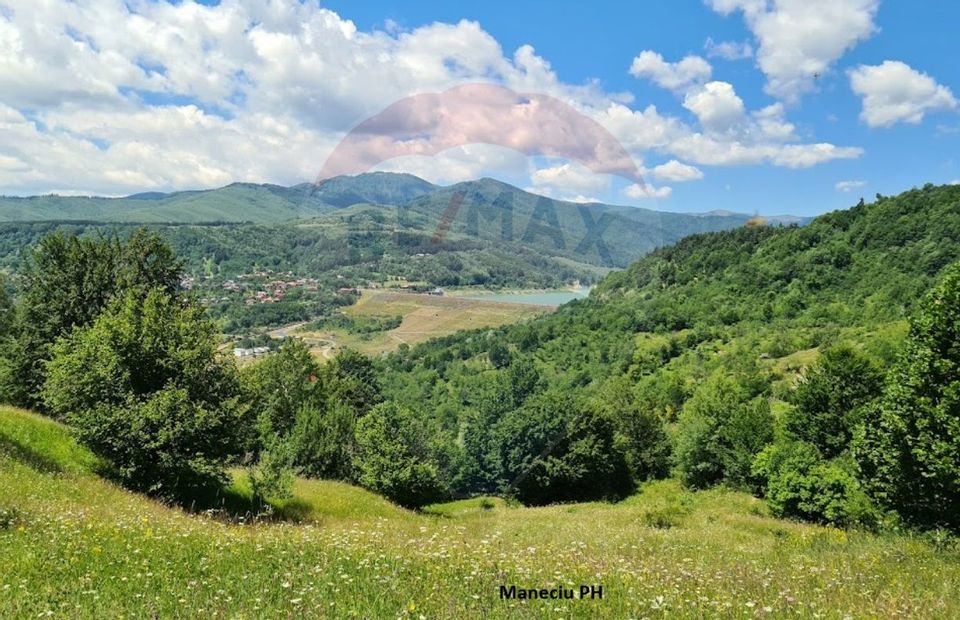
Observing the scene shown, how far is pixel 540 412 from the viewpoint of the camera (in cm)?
5862

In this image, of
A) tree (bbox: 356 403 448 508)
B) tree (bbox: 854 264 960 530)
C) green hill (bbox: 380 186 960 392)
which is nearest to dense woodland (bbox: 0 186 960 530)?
tree (bbox: 854 264 960 530)

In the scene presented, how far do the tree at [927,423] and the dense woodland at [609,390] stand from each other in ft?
0.22

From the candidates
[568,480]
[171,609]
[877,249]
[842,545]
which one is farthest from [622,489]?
[877,249]

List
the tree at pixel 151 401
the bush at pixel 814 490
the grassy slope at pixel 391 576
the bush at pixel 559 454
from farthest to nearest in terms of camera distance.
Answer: the bush at pixel 559 454
the bush at pixel 814 490
the tree at pixel 151 401
the grassy slope at pixel 391 576

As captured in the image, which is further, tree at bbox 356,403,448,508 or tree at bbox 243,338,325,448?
tree at bbox 243,338,325,448

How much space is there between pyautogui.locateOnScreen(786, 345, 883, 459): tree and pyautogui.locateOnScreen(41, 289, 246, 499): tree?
41433 mm

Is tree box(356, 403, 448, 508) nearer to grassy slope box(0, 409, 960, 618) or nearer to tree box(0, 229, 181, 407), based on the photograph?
tree box(0, 229, 181, 407)

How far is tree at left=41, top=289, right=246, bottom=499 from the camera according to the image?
1828cm

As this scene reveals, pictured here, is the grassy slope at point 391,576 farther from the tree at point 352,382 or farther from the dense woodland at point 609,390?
the tree at point 352,382

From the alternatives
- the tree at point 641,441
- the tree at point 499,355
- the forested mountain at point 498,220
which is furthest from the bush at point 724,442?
the tree at point 499,355

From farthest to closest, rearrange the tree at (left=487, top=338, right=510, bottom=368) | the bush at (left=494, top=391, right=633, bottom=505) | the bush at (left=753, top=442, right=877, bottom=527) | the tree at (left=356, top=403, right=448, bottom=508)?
the tree at (left=487, top=338, right=510, bottom=368)
the bush at (left=494, top=391, right=633, bottom=505)
the tree at (left=356, top=403, right=448, bottom=508)
the bush at (left=753, top=442, right=877, bottom=527)

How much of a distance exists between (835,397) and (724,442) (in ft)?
45.3

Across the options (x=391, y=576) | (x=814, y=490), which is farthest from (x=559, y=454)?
(x=391, y=576)

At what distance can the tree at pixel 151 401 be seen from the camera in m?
18.3
